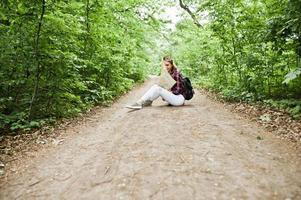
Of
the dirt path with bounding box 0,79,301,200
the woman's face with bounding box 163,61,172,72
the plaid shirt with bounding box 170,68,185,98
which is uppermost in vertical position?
the woman's face with bounding box 163,61,172,72

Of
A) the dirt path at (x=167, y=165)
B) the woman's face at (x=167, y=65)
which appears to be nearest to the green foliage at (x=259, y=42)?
the dirt path at (x=167, y=165)

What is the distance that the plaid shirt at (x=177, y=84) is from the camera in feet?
26.6

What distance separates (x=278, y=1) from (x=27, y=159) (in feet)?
21.6

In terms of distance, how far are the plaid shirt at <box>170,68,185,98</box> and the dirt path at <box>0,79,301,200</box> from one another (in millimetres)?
1742

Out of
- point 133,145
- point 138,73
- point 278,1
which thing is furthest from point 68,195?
point 138,73

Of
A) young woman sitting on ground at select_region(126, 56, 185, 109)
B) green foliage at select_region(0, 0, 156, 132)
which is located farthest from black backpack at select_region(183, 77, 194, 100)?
green foliage at select_region(0, 0, 156, 132)

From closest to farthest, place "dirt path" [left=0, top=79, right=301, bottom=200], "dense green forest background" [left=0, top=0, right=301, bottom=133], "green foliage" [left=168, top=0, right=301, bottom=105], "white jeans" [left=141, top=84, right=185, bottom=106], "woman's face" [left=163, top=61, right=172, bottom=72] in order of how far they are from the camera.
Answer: "dirt path" [left=0, top=79, right=301, bottom=200], "green foliage" [left=168, top=0, right=301, bottom=105], "dense green forest background" [left=0, top=0, right=301, bottom=133], "white jeans" [left=141, top=84, right=185, bottom=106], "woman's face" [left=163, top=61, right=172, bottom=72]

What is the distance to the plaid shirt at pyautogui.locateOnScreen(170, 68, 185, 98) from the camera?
319 inches

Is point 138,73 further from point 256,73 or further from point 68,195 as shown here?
point 68,195

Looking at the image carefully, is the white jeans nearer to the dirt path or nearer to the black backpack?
the black backpack

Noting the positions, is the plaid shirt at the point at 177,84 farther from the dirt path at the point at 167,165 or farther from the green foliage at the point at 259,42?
the green foliage at the point at 259,42

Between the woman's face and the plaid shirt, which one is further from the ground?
the woman's face

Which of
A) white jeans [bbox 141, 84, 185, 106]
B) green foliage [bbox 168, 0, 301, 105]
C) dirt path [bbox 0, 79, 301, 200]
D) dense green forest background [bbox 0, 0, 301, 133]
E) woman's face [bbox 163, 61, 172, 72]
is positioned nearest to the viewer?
dirt path [bbox 0, 79, 301, 200]

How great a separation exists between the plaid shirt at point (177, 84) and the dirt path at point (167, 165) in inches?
68.6
